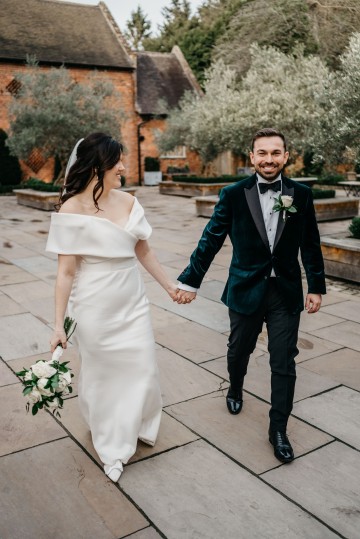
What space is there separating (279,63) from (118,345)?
1789cm

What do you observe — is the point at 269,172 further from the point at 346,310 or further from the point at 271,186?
the point at 346,310

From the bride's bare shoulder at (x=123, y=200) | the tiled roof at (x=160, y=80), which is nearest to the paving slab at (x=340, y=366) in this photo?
the bride's bare shoulder at (x=123, y=200)

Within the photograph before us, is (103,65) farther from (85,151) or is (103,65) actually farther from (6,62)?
(85,151)

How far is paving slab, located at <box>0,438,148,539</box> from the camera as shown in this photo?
2590 mm

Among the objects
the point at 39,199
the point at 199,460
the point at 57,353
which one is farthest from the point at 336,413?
the point at 39,199

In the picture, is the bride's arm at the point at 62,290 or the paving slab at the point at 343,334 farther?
the paving slab at the point at 343,334

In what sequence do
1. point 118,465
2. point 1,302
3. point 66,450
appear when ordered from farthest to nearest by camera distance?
point 1,302 → point 66,450 → point 118,465

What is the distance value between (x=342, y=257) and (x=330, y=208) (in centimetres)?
647

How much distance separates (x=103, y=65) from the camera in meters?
28.0

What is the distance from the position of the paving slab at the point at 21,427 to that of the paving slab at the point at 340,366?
91.0 inches

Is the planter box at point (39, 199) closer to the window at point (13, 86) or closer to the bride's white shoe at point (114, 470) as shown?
the window at point (13, 86)

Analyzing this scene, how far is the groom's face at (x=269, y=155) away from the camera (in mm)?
3078

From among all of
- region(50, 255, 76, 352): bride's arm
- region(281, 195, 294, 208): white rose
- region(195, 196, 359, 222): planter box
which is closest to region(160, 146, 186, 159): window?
region(195, 196, 359, 222): planter box

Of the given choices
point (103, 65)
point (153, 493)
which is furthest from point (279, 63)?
point (153, 493)
